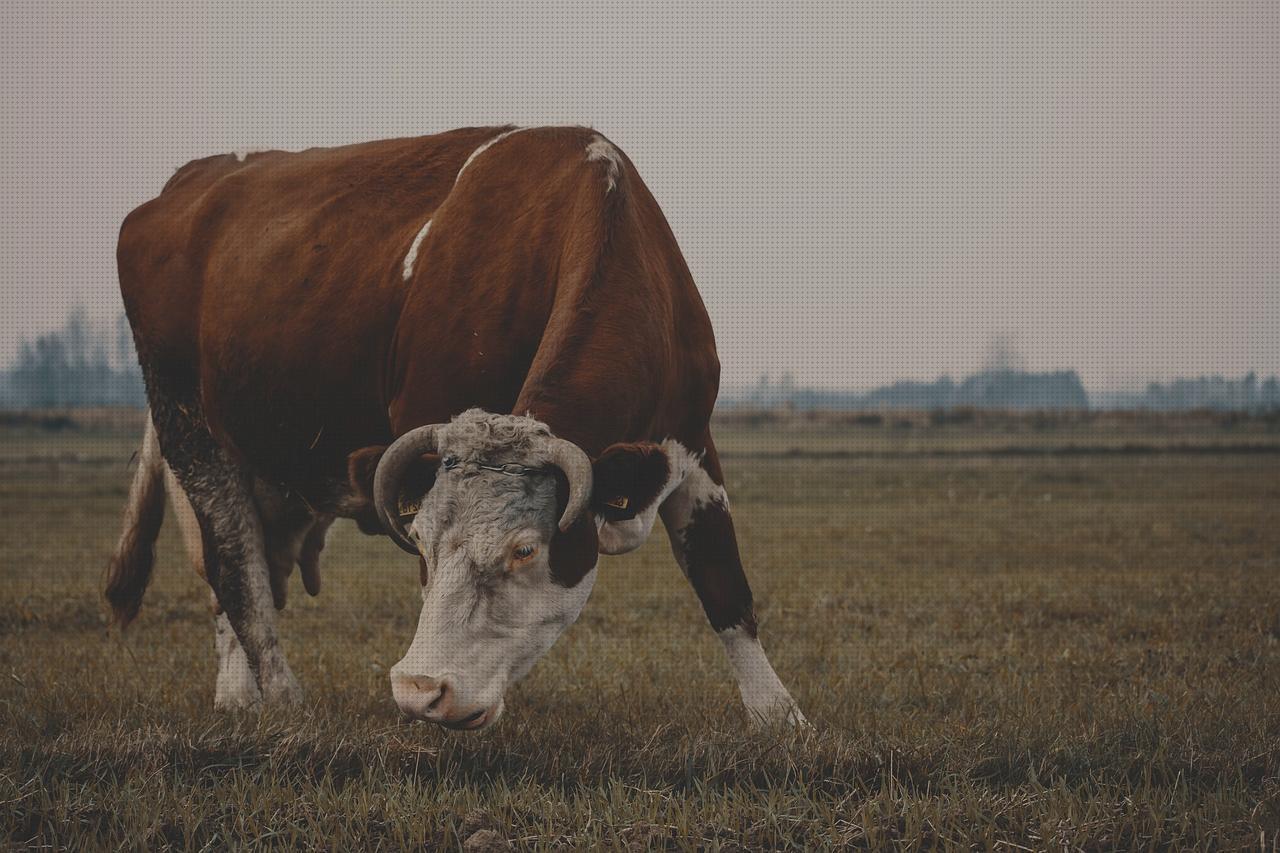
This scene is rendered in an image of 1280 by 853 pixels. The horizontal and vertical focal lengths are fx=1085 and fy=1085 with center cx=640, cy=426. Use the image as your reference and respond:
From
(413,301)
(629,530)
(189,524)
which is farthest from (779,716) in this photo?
(189,524)

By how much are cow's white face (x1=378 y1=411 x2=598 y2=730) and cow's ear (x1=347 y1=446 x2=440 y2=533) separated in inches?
4.9

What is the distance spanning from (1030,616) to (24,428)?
42.3 metres

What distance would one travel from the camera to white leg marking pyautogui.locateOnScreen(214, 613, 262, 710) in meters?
6.22

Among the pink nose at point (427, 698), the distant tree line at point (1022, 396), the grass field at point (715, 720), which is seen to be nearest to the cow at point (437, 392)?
the pink nose at point (427, 698)

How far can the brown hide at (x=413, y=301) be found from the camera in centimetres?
495

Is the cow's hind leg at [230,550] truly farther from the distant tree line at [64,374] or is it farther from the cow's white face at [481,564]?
the distant tree line at [64,374]

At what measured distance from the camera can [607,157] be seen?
216 inches

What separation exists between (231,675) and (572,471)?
3488 mm

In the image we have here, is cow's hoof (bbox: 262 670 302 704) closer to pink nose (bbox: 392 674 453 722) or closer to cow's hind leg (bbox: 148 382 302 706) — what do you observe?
cow's hind leg (bbox: 148 382 302 706)

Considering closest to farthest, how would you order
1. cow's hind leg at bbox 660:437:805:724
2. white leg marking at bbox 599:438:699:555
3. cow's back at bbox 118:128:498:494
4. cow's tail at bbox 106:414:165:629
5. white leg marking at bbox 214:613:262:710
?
white leg marking at bbox 599:438:699:555, cow's back at bbox 118:128:498:494, cow's hind leg at bbox 660:437:805:724, white leg marking at bbox 214:613:262:710, cow's tail at bbox 106:414:165:629

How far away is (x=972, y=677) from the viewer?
6445 mm

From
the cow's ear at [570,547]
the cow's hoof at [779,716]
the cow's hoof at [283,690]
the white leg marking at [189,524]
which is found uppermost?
the cow's ear at [570,547]

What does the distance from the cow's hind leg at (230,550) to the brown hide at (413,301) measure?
0.27 meters

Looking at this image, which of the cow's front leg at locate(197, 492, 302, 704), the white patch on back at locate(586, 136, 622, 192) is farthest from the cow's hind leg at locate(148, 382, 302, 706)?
the white patch on back at locate(586, 136, 622, 192)
